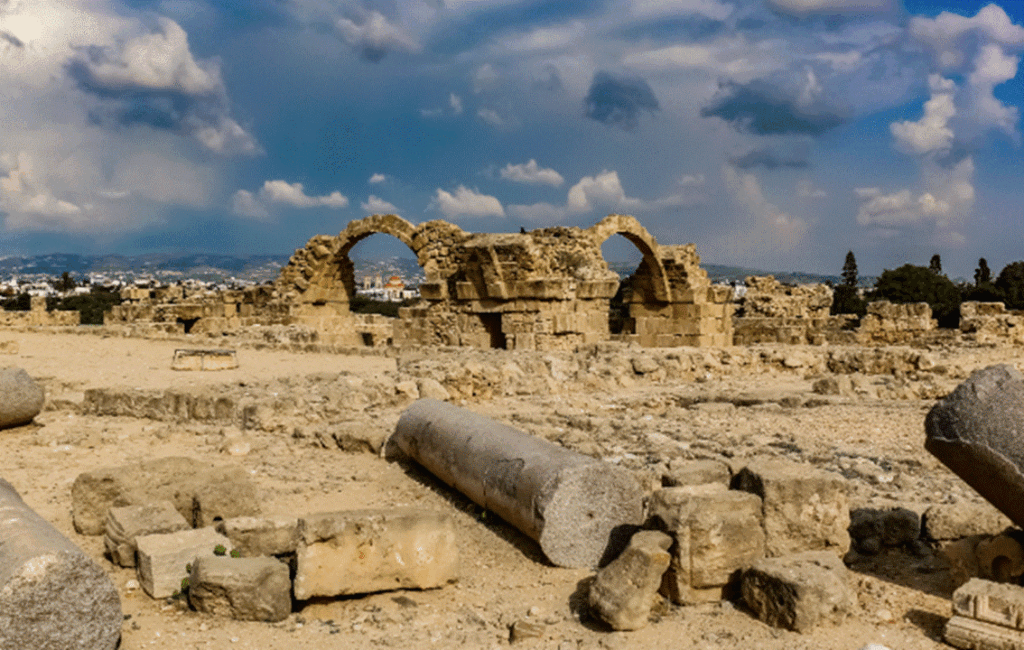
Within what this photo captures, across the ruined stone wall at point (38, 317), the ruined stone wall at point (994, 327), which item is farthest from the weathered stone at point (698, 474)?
the ruined stone wall at point (38, 317)

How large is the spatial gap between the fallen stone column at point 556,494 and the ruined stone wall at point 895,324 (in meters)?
14.3

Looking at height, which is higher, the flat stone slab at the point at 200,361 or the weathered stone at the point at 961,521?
the flat stone slab at the point at 200,361

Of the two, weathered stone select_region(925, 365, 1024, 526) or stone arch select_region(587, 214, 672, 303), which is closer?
weathered stone select_region(925, 365, 1024, 526)

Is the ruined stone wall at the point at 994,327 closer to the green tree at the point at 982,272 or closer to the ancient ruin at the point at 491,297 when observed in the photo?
the ancient ruin at the point at 491,297

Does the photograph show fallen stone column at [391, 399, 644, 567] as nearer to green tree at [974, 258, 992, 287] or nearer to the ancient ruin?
the ancient ruin

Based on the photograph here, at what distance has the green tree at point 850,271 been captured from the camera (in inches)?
2448

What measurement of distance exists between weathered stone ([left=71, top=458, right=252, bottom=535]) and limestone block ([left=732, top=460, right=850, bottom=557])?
3369mm

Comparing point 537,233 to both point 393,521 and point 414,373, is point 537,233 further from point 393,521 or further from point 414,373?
point 393,521

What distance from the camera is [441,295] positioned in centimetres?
1580

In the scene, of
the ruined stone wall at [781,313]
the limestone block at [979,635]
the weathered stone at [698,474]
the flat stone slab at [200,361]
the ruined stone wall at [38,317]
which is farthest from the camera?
the ruined stone wall at [38,317]

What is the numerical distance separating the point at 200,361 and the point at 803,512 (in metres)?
8.92

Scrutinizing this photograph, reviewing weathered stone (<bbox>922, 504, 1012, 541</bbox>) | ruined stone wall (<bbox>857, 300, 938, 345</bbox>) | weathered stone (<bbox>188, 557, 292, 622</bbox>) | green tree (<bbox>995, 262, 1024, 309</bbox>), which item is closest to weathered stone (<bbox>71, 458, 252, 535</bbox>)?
weathered stone (<bbox>188, 557, 292, 622</bbox>)

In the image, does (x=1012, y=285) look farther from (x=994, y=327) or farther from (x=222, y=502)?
(x=222, y=502)

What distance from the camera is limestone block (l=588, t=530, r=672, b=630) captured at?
12.7 ft
